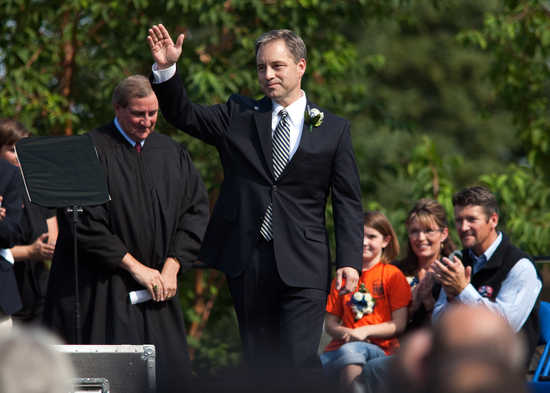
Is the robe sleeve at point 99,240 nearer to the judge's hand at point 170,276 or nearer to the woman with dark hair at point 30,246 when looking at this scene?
the judge's hand at point 170,276

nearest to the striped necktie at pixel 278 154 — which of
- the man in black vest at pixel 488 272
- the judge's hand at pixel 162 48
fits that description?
the judge's hand at pixel 162 48

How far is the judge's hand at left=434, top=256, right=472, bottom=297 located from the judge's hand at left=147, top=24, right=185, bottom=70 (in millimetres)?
1609

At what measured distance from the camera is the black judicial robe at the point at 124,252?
4.37m

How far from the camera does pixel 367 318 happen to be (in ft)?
16.3

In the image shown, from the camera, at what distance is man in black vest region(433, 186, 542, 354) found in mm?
4371

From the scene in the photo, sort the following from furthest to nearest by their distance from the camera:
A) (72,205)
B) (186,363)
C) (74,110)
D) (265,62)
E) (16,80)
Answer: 1. (74,110)
2. (16,80)
3. (186,363)
4. (72,205)
5. (265,62)

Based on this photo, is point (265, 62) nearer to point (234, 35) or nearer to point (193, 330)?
point (234, 35)

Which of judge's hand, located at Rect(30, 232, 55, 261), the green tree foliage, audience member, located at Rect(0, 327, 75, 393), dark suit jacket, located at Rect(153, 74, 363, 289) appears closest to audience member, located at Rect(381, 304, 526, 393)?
audience member, located at Rect(0, 327, 75, 393)

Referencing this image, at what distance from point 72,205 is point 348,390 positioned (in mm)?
1606

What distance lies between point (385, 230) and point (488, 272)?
2.68 feet

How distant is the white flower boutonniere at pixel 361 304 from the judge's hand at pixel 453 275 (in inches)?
24.3

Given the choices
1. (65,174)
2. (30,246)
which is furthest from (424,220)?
(30,246)

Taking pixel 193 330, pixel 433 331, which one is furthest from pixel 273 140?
pixel 193 330

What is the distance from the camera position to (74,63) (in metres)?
8.01
